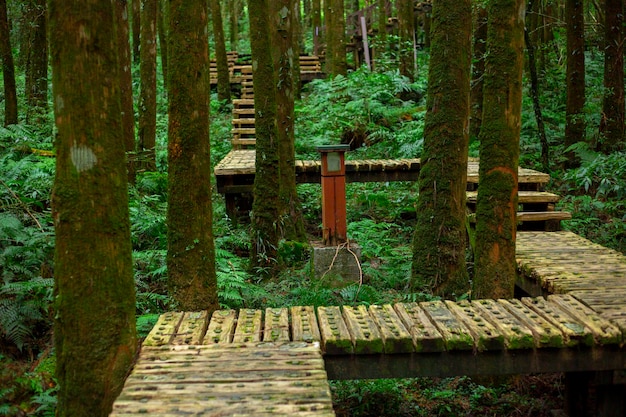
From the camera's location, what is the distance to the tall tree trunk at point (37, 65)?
11578 millimetres

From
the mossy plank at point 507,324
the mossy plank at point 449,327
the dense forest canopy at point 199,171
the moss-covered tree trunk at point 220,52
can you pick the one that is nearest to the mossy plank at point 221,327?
the dense forest canopy at point 199,171

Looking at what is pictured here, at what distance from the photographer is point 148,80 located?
1200 centimetres

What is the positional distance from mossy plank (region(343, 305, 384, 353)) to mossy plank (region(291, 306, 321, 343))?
0.27 m

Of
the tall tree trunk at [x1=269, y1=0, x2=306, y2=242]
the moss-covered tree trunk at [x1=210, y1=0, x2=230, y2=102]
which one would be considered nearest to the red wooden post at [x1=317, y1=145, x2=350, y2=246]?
the tall tree trunk at [x1=269, y1=0, x2=306, y2=242]

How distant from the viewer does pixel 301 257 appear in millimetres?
9219

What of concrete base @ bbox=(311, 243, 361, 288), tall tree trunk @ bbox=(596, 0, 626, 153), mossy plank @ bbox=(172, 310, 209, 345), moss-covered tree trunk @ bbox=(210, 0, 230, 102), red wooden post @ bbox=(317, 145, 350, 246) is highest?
moss-covered tree trunk @ bbox=(210, 0, 230, 102)

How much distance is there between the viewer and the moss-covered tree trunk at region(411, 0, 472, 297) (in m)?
6.86

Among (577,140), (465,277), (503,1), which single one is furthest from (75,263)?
(577,140)

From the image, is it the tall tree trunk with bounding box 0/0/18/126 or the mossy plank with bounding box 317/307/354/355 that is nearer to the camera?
the mossy plank with bounding box 317/307/354/355

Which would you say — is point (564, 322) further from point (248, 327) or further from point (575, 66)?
point (575, 66)

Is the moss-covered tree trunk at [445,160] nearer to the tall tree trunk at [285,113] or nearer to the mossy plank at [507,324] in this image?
the mossy plank at [507,324]

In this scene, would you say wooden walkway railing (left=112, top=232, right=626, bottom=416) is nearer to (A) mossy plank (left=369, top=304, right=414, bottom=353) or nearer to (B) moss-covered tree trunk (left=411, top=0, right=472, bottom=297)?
(A) mossy plank (left=369, top=304, right=414, bottom=353)

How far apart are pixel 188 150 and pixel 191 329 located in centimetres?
155

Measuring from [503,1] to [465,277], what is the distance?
3.19 meters
